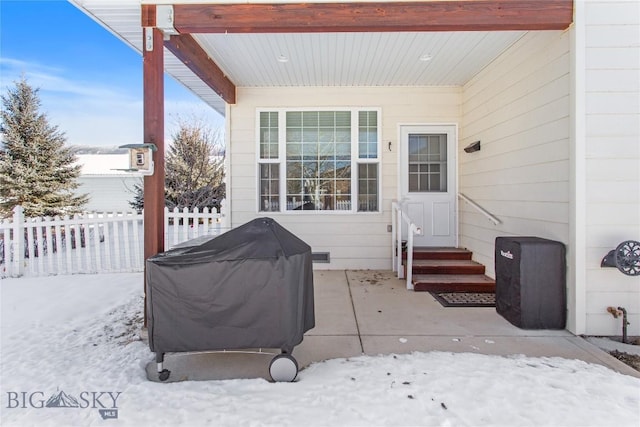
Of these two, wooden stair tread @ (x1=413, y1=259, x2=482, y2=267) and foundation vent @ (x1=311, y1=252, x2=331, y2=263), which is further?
foundation vent @ (x1=311, y1=252, x2=331, y2=263)

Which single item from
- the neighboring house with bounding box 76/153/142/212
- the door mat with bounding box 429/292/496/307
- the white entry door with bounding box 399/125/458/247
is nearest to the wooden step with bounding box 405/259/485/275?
the door mat with bounding box 429/292/496/307

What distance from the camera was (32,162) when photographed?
8844mm

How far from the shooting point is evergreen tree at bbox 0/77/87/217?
8602 millimetres

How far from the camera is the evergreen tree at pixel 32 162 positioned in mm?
8602

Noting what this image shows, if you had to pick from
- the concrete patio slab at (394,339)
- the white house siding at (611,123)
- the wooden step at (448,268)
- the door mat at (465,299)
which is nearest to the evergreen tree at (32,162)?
the concrete patio slab at (394,339)

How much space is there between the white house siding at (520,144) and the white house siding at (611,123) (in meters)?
0.18

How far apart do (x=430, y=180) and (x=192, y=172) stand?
7.75 m

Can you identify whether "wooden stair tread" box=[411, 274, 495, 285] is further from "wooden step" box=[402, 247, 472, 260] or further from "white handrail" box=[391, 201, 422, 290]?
"wooden step" box=[402, 247, 472, 260]

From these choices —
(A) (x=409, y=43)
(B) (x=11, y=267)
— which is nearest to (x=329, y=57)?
(A) (x=409, y=43)

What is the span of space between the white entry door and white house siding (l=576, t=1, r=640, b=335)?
2.66 m

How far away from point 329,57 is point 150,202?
2960mm

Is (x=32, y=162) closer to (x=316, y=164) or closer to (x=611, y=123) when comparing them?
(x=316, y=164)

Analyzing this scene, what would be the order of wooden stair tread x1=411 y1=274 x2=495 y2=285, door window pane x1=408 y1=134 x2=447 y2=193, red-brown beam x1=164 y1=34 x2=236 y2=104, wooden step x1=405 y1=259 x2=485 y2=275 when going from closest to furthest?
red-brown beam x1=164 y1=34 x2=236 y2=104
wooden stair tread x1=411 y1=274 x2=495 y2=285
wooden step x1=405 y1=259 x2=485 y2=275
door window pane x1=408 y1=134 x2=447 y2=193

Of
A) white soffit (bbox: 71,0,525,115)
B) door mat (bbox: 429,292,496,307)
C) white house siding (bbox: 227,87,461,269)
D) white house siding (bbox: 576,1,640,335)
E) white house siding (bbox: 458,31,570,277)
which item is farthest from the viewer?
white house siding (bbox: 227,87,461,269)
